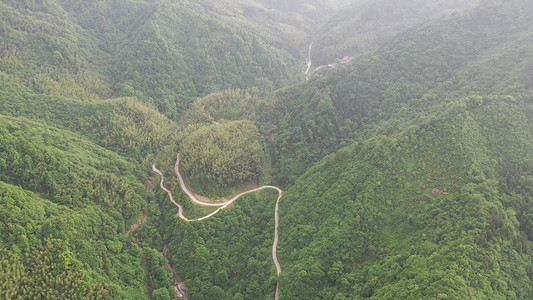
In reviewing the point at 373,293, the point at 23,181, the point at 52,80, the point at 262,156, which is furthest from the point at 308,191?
the point at 52,80

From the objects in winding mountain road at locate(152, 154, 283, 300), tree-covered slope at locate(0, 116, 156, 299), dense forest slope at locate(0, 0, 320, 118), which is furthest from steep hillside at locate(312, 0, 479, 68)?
tree-covered slope at locate(0, 116, 156, 299)

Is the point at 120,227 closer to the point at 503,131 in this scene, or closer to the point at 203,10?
the point at 503,131

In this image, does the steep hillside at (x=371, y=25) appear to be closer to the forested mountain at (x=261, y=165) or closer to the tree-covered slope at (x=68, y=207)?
the forested mountain at (x=261, y=165)

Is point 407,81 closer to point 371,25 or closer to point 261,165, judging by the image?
point 261,165

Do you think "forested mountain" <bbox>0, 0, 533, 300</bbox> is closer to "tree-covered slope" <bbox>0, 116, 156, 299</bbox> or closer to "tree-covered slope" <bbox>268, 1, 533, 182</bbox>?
"tree-covered slope" <bbox>0, 116, 156, 299</bbox>

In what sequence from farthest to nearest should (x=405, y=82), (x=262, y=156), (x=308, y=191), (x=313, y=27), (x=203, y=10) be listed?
(x=313, y=27)
(x=203, y=10)
(x=405, y=82)
(x=262, y=156)
(x=308, y=191)

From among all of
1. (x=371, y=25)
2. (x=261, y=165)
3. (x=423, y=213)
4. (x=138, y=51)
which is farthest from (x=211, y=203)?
(x=371, y=25)

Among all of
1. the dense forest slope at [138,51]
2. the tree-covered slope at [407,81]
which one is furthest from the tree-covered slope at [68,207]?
the tree-covered slope at [407,81]
